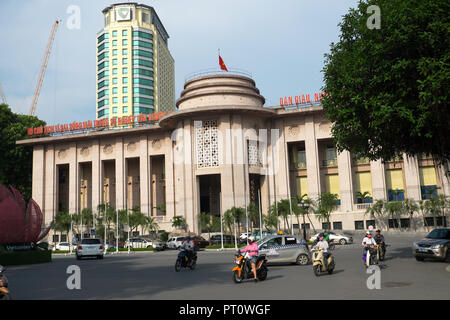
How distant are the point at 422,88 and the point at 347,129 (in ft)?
16.5

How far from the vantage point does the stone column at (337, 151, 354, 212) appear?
5075 centimetres

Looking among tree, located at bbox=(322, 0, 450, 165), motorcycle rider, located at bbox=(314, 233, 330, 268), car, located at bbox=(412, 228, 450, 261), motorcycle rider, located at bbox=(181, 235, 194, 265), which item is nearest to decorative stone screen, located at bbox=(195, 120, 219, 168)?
motorcycle rider, located at bbox=(181, 235, 194, 265)

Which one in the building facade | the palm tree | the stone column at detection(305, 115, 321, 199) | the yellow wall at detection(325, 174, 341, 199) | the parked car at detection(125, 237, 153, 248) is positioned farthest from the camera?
the building facade

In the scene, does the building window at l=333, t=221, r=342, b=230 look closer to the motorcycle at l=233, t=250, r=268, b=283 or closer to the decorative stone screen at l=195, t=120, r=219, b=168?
the decorative stone screen at l=195, t=120, r=219, b=168

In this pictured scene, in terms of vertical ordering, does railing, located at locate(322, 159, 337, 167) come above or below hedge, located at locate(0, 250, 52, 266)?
above

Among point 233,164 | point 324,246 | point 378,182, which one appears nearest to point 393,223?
point 378,182

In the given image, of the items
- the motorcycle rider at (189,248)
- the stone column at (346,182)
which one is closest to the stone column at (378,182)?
the stone column at (346,182)

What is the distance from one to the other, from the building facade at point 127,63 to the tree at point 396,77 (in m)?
80.2

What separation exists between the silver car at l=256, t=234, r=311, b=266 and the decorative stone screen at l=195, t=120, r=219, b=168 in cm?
3094

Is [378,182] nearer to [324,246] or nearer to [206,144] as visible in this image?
[206,144]

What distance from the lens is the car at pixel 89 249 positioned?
2931 cm

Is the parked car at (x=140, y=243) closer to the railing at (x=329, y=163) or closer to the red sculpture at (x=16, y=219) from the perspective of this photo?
the red sculpture at (x=16, y=219)
